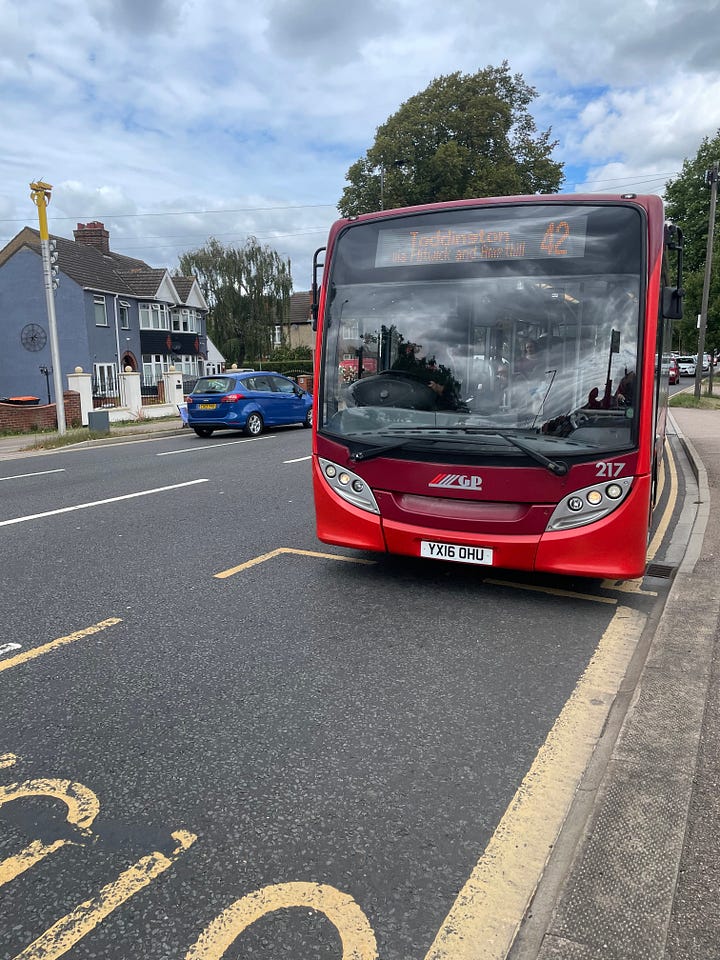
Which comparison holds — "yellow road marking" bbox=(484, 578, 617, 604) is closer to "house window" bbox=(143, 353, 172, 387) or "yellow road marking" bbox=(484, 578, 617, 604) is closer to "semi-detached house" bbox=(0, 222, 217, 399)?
"semi-detached house" bbox=(0, 222, 217, 399)

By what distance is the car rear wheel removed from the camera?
62.6ft

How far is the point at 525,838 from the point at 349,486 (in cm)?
327

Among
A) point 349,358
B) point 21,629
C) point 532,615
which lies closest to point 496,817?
point 532,615

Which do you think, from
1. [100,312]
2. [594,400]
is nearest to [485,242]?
[594,400]

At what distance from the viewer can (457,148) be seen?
4178 centimetres

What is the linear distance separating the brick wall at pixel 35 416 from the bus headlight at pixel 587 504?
67.0 ft

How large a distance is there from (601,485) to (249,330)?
5302 cm

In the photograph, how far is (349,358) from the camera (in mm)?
5609

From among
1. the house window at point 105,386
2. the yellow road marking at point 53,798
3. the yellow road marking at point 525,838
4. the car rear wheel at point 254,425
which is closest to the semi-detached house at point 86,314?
the house window at point 105,386

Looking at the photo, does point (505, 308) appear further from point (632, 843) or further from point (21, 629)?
point (21, 629)

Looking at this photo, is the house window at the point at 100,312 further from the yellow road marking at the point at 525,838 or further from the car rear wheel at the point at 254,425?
the yellow road marking at the point at 525,838

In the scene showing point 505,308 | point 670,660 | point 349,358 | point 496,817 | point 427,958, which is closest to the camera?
point 427,958

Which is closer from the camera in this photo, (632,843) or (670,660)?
(632,843)

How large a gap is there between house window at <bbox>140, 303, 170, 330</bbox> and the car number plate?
43.4 m
